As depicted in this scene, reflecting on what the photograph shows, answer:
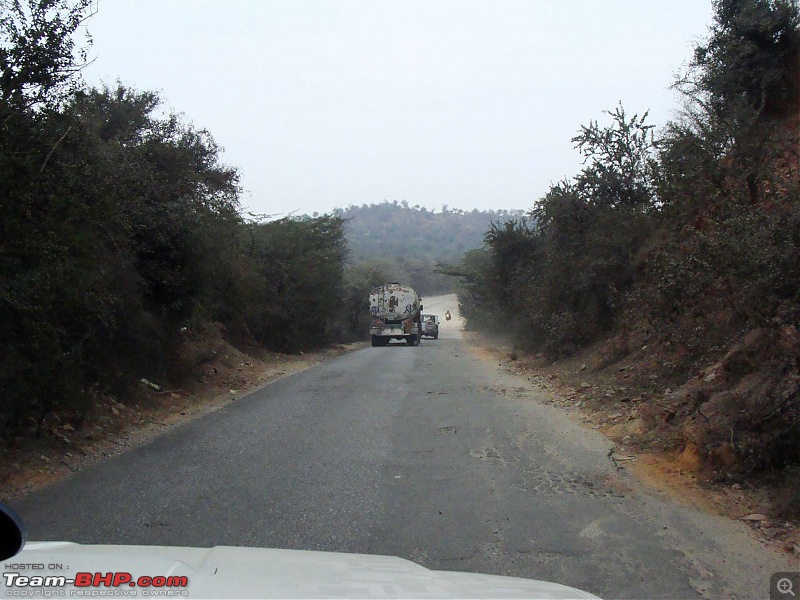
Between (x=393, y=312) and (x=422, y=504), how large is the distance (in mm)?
33655

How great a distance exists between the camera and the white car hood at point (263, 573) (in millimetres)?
2631

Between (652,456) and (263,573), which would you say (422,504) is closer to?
(652,456)

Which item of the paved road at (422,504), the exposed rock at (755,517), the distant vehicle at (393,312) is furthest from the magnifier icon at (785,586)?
the distant vehicle at (393,312)

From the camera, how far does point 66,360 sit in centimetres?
927

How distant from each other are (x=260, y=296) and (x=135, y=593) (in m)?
23.8

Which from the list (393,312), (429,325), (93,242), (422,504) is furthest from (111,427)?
(429,325)

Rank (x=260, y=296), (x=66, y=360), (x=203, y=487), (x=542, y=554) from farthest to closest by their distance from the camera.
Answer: (x=260, y=296) < (x=66, y=360) < (x=203, y=487) < (x=542, y=554)

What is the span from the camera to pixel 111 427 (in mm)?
10930

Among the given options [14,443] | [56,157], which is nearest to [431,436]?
[14,443]

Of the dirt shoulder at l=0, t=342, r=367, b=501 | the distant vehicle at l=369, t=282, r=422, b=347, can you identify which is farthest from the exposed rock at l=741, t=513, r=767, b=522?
the distant vehicle at l=369, t=282, r=422, b=347

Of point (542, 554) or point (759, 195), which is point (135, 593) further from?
point (759, 195)

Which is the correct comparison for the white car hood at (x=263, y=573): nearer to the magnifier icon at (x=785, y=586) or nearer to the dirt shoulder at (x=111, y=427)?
the magnifier icon at (x=785, y=586)

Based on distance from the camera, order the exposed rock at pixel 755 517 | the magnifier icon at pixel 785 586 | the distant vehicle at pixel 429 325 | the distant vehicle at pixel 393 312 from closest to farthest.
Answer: the magnifier icon at pixel 785 586, the exposed rock at pixel 755 517, the distant vehicle at pixel 393 312, the distant vehicle at pixel 429 325

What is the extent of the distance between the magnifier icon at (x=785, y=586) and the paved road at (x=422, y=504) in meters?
0.12
